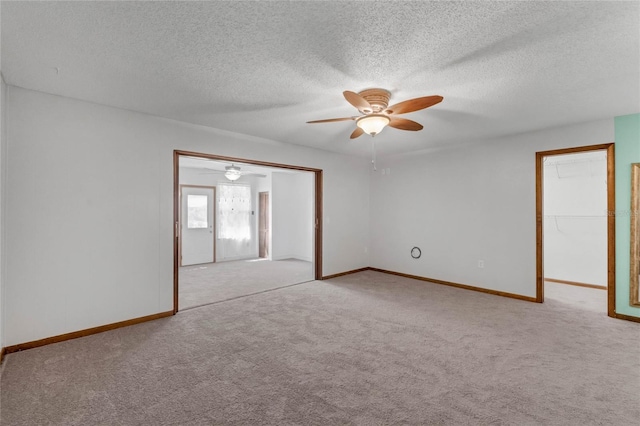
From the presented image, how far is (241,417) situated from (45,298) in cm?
247

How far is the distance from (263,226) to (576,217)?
718cm

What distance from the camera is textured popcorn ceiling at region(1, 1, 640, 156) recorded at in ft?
5.78

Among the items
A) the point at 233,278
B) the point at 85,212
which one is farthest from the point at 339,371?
the point at 233,278

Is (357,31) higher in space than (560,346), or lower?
higher

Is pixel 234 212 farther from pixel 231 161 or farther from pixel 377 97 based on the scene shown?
pixel 377 97

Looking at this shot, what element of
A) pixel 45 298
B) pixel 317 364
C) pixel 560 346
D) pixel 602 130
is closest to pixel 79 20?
pixel 45 298

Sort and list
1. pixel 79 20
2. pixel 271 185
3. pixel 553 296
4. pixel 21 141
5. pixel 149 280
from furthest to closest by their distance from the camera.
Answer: pixel 271 185 < pixel 553 296 < pixel 149 280 < pixel 21 141 < pixel 79 20

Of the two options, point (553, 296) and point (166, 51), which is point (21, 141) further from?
point (553, 296)

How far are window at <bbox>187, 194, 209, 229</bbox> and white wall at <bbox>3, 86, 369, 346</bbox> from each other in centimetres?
398

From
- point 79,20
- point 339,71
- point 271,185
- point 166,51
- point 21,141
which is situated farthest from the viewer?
point 271,185

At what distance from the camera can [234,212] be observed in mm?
8336

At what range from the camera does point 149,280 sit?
3564 millimetres

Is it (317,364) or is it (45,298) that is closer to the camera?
(317,364)

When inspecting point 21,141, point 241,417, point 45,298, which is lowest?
point 241,417
